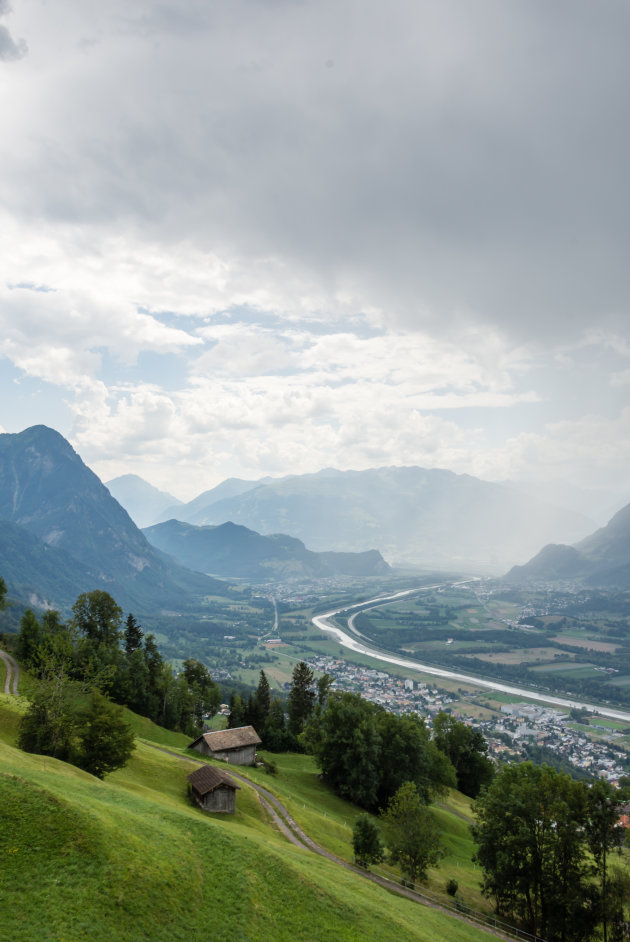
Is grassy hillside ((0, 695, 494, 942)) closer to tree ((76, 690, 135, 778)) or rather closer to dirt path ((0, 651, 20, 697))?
tree ((76, 690, 135, 778))

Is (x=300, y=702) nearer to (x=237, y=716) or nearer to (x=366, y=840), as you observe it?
(x=237, y=716)

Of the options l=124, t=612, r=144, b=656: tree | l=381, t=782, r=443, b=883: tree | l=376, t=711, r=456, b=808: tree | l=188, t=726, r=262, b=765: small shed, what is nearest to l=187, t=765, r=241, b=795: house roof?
l=381, t=782, r=443, b=883: tree

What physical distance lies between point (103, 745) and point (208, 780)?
977 centimetres

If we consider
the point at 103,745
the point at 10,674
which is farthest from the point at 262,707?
the point at 103,745

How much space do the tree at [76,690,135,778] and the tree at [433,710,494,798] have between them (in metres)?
59.6

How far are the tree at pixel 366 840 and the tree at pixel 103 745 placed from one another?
20061mm

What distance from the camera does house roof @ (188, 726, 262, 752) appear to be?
2488 inches

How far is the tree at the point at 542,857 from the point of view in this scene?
125 feet

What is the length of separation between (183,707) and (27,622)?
29.6 m

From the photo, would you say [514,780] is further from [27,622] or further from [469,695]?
[469,695]

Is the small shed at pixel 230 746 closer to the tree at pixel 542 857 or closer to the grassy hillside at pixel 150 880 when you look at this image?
the grassy hillside at pixel 150 880

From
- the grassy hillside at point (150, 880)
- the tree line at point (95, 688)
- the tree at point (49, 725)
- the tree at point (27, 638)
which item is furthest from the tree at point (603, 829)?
the tree at point (27, 638)

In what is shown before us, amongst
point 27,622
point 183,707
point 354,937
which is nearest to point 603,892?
point 354,937

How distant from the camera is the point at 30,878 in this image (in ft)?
70.2
